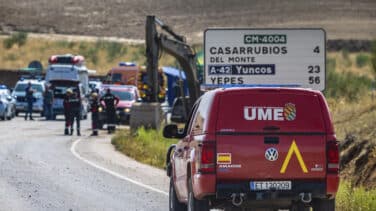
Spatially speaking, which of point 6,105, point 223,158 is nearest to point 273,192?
point 223,158

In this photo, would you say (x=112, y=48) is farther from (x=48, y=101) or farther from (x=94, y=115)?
(x=94, y=115)

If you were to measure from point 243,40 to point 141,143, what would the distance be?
15.5ft

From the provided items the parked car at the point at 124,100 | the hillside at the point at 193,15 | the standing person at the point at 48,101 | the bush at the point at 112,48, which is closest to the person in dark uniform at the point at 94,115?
the parked car at the point at 124,100

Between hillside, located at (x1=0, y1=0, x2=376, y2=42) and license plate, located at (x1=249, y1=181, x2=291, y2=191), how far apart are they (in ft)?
135

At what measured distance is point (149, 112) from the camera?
130ft

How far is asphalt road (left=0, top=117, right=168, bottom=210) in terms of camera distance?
766 inches

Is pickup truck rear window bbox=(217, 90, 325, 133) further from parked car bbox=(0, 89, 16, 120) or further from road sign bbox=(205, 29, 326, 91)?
parked car bbox=(0, 89, 16, 120)

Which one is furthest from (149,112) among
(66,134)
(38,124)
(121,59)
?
(121,59)

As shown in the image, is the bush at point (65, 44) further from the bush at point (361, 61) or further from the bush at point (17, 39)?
the bush at point (361, 61)

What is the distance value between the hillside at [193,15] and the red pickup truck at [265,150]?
134 feet

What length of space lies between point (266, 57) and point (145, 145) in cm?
500

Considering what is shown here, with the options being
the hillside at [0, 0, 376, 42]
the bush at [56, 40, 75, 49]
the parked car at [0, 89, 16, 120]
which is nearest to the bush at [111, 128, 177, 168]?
the parked car at [0, 89, 16, 120]

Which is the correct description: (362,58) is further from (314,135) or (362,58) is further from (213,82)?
(314,135)

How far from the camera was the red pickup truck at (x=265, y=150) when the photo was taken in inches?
555
